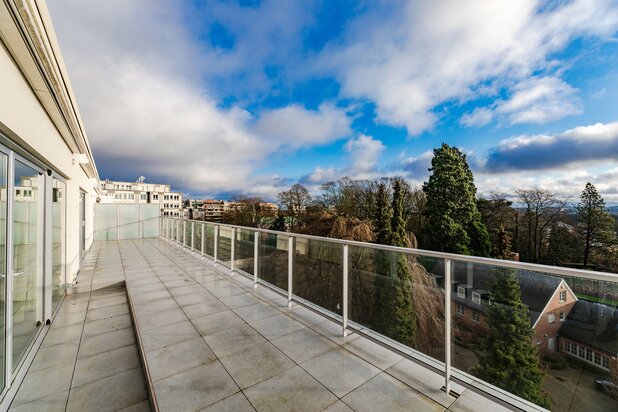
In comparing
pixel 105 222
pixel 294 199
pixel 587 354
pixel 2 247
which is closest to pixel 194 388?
pixel 2 247

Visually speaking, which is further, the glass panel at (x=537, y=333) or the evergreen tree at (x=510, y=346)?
the evergreen tree at (x=510, y=346)

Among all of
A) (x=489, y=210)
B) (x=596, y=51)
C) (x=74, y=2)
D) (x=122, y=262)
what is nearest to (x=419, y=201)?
(x=489, y=210)

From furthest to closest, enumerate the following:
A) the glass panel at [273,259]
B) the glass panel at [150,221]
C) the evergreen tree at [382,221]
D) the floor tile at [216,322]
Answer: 1. the evergreen tree at [382,221]
2. the glass panel at [150,221]
3. the glass panel at [273,259]
4. the floor tile at [216,322]

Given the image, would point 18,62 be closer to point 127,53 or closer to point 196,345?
point 196,345

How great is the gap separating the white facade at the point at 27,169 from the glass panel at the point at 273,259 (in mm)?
2923

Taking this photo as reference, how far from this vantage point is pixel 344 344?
107 inches

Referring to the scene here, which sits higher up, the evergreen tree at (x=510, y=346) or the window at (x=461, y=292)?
the window at (x=461, y=292)

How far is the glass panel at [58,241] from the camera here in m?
3.97

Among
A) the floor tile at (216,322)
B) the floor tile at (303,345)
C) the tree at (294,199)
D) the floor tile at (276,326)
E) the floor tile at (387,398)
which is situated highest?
the tree at (294,199)

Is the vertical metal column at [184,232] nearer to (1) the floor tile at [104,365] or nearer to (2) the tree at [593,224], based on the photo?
(1) the floor tile at [104,365]

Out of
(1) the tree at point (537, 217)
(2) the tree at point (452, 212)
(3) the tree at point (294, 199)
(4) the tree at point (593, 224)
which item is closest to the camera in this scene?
(4) the tree at point (593, 224)

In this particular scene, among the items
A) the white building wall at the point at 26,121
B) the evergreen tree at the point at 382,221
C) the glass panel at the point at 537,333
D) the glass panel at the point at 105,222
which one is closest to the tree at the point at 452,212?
the evergreen tree at the point at 382,221

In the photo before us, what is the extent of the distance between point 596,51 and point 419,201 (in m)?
14.6

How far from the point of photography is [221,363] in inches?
93.4
